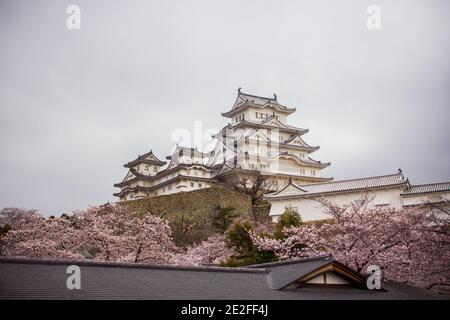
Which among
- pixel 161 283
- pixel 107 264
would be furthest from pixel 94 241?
pixel 161 283

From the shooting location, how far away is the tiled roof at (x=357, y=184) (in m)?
30.4

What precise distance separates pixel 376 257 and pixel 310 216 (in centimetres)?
1593

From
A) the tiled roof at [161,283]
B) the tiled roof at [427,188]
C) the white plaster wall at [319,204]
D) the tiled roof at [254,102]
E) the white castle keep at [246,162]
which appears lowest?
the tiled roof at [161,283]

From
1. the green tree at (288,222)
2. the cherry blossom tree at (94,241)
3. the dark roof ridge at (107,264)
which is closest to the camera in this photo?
the dark roof ridge at (107,264)

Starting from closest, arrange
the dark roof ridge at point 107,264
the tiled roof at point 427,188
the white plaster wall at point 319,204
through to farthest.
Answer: the dark roof ridge at point 107,264
the tiled roof at point 427,188
the white plaster wall at point 319,204

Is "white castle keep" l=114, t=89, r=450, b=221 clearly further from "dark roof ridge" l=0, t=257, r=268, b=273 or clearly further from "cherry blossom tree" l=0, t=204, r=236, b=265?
"dark roof ridge" l=0, t=257, r=268, b=273

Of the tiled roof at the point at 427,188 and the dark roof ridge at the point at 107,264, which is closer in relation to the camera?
the dark roof ridge at the point at 107,264

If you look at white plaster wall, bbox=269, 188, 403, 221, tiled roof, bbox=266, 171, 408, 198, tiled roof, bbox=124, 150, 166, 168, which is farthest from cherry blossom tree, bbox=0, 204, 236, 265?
tiled roof, bbox=124, 150, 166, 168

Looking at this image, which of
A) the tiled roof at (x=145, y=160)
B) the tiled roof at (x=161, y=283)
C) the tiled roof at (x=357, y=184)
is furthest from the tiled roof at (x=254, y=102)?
the tiled roof at (x=161, y=283)

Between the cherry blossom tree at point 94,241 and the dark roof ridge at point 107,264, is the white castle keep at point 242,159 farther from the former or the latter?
the dark roof ridge at point 107,264

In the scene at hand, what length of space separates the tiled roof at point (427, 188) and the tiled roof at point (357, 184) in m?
0.65
